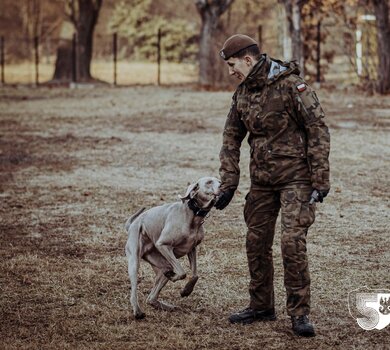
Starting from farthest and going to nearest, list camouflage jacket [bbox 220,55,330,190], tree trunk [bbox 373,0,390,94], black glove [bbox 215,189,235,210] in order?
tree trunk [bbox 373,0,390,94]
black glove [bbox 215,189,235,210]
camouflage jacket [bbox 220,55,330,190]

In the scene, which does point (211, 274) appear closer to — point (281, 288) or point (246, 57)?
point (281, 288)

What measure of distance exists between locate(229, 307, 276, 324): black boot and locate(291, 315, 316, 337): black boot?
429 millimetres

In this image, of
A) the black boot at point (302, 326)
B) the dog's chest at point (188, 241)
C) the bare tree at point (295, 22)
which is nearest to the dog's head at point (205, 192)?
the dog's chest at point (188, 241)

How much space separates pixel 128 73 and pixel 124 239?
34.7 m

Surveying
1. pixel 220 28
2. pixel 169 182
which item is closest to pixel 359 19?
pixel 220 28

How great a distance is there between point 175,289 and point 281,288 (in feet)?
2.85

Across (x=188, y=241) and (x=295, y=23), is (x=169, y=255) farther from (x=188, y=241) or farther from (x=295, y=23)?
(x=295, y=23)

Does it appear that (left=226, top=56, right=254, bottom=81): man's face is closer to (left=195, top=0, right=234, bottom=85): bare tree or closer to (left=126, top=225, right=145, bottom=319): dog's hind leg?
(left=126, top=225, right=145, bottom=319): dog's hind leg

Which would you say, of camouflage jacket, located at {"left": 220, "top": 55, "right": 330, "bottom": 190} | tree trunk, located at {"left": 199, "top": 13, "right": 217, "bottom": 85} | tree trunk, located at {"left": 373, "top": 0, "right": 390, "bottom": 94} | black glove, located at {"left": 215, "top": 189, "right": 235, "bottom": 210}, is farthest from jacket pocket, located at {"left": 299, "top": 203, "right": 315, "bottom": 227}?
tree trunk, located at {"left": 199, "top": 13, "right": 217, "bottom": 85}

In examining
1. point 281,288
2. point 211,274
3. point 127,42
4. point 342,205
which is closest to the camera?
point 281,288

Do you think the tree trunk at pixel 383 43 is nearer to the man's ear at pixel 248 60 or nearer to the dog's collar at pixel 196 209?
the dog's collar at pixel 196 209

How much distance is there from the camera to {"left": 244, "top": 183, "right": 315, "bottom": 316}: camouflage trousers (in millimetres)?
6195

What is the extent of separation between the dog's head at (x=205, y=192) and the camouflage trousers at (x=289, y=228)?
0.26 meters

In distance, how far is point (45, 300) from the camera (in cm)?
726
